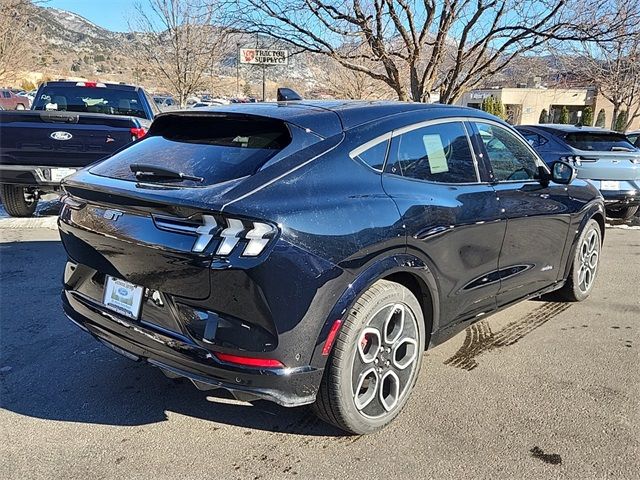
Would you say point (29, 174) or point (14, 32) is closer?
point (29, 174)

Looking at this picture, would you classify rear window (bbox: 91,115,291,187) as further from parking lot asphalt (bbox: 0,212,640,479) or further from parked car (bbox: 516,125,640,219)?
parked car (bbox: 516,125,640,219)

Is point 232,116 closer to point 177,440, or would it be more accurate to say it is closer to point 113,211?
point 113,211

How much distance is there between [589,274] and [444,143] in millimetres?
2590

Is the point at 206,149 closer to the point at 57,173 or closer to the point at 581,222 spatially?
the point at 581,222

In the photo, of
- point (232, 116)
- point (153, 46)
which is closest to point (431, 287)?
point (232, 116)

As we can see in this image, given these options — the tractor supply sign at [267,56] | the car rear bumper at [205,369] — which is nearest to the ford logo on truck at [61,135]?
the car rear bumper at [205,369]

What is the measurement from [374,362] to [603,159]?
291 inches

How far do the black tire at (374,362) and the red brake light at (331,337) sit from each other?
0.04m

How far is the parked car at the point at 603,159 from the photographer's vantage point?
28.4 ft

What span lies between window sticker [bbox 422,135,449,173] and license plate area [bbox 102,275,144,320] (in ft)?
5.94

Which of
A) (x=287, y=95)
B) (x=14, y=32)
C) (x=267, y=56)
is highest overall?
(x=14, y=32)

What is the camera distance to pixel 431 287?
312cm

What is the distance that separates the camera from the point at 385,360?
2.95 meters

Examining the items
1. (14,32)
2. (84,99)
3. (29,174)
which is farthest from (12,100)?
(29,174)
